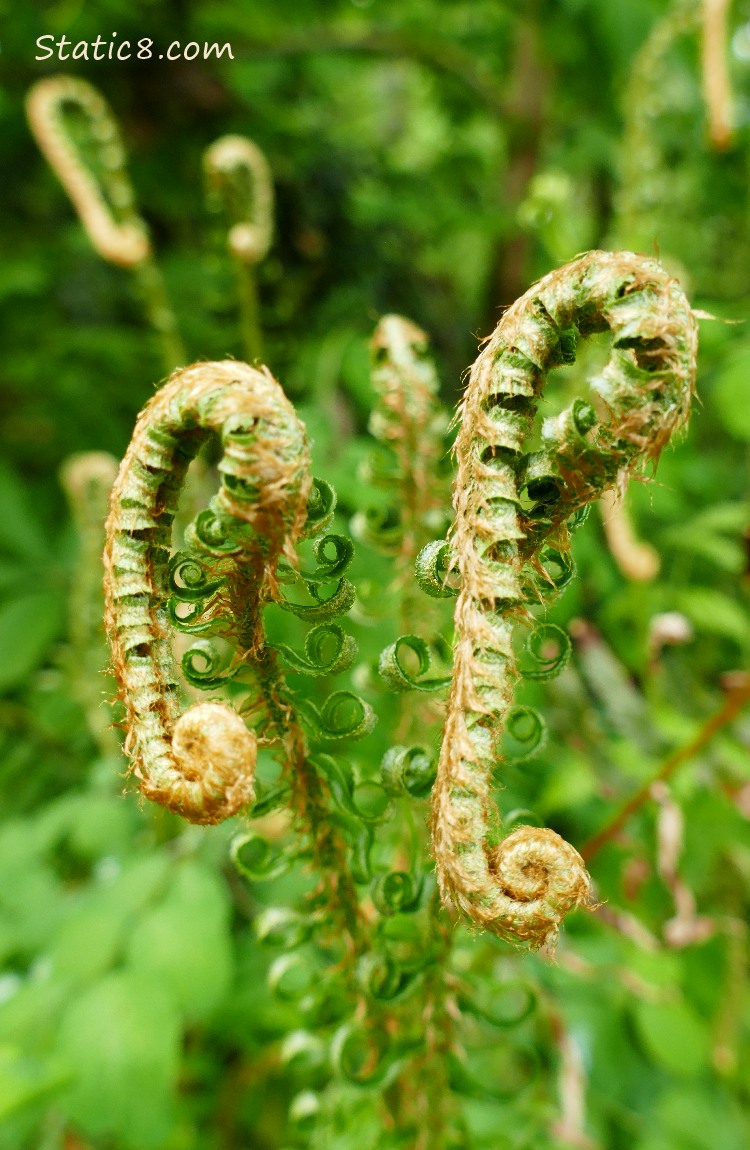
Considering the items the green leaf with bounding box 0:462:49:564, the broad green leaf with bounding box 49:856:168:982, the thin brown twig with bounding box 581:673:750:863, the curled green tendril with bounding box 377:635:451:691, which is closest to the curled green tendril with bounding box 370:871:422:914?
the curled green tendril with bounding box 377:635:451:691

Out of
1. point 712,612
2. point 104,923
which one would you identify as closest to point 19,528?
point 104,923

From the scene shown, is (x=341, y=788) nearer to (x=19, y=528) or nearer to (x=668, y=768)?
(x=668, y=768)

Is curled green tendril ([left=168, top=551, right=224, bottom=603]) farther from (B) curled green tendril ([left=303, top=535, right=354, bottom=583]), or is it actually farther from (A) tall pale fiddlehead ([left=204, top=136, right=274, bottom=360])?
(A) tall pale fiddlehead ([left=204, top=136, right=274, bottom=360])

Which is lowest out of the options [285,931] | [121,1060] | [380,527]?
[121,1060]

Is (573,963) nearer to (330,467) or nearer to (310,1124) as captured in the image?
(310,1124)

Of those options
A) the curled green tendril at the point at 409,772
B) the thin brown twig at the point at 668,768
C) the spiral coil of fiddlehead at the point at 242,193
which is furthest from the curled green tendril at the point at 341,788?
the spiral coil of fiddlehead at the point at 242,193

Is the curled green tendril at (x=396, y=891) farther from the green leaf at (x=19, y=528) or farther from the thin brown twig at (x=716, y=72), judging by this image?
the green leaf at (x=19, y=528)
